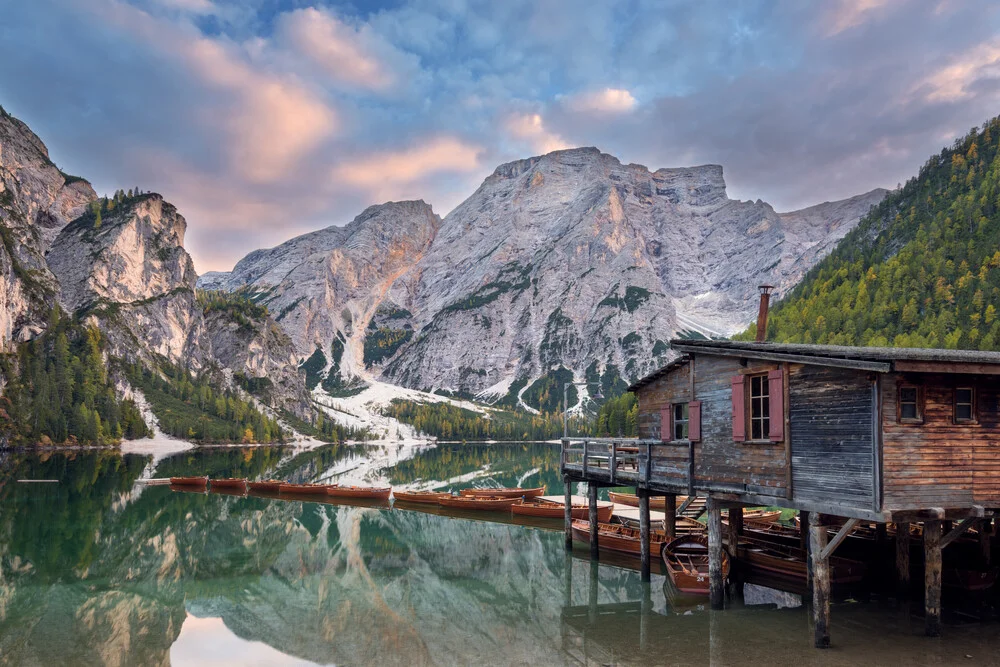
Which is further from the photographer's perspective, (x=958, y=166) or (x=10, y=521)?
(x=958, y=166)

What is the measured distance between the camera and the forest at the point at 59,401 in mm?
152750

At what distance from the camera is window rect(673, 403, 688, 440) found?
29.0 m

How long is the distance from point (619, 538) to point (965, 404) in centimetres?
1986

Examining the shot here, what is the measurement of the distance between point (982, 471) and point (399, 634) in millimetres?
19763

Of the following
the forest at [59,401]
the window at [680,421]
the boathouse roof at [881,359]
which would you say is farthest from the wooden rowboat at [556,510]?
the forest at [59,401]

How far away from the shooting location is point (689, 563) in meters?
29.3

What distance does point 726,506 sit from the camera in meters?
25.9

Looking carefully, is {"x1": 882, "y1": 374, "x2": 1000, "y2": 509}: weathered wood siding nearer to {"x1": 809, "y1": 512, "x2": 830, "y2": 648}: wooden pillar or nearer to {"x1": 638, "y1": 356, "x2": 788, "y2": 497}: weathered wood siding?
{"x1": 809, "y1": 512, "x2": 830, "y2": 648}: wooden pillar

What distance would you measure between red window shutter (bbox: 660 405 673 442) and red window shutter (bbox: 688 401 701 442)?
7.09 feet

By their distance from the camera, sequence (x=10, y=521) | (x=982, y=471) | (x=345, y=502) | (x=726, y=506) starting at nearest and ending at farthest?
(x=982, y=471), (x=726, y=506), (x=10, y=521), (x=345, y=502)

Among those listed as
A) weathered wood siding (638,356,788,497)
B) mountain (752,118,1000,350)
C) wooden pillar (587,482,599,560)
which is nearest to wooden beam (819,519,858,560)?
weathered wood siding (638,356,788,497)

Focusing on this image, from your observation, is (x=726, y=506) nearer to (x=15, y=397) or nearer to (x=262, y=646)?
(x=262, y=646)

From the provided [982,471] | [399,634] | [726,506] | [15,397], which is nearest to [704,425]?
[726,506]

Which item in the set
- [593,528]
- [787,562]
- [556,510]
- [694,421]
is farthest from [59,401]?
[787,562]
